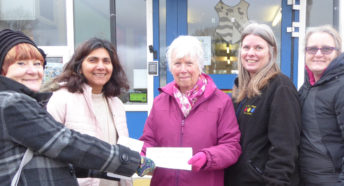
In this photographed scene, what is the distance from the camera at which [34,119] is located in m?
1.22

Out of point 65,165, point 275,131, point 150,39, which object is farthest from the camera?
point 150,39

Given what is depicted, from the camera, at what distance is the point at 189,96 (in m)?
2.01

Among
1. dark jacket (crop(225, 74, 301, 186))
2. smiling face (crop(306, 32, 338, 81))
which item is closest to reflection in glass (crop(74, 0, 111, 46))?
dark jacket (crop(225, 74, 301, 186))

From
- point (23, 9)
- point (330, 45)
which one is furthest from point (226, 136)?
point (23, 9)

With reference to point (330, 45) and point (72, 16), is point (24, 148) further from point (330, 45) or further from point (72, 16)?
point (72, 16)

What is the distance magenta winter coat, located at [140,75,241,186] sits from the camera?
1.85 meters

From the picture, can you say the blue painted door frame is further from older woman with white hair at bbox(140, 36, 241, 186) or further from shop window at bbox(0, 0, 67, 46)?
older woman with white hair at bbox(140, 36, 241, 186)

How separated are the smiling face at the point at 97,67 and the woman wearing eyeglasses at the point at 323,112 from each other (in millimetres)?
1435

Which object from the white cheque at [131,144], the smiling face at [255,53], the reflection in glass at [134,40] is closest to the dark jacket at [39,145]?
the white cheque at [131,144]

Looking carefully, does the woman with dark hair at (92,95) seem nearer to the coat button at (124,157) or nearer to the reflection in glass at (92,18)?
the coat button at (124,157)

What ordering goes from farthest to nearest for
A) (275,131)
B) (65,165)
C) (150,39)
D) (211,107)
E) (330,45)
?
1. (150,39)
2. (211,107)
3. (330,45)
4. (275,131)
5. (65,165)

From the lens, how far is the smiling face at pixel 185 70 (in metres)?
1.98

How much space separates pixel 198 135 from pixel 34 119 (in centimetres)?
107

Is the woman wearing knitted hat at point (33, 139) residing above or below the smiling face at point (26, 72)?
below
